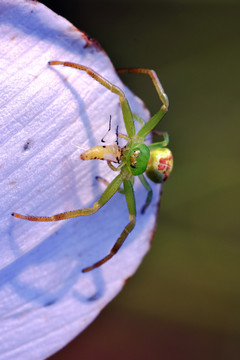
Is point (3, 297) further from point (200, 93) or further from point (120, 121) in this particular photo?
Result: point (200, 93)

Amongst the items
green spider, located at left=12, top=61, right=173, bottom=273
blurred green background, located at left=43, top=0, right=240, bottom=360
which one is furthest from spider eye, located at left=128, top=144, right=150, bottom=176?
blurred green background, located at left=43, top=0, right=240, bottom=360

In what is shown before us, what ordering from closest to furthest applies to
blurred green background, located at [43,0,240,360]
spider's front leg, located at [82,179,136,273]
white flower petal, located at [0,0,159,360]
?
white flower petal, located at [0,0,159,360]
spider's front leg, located at [82,179,136,273]
blurred green background, located at [43,0,240,360]

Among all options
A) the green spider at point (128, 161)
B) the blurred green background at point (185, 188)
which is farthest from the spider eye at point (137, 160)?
the blurred green background at point (185, 188)

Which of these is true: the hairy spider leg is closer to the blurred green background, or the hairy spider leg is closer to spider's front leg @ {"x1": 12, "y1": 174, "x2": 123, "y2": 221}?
spider's front leg @ {"x1": 12, "y1": 174, "x2": 123, "y2": 221}

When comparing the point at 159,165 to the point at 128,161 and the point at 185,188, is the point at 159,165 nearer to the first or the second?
the point at 128,161

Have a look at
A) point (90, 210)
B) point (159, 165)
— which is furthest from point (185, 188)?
point (90, 210)

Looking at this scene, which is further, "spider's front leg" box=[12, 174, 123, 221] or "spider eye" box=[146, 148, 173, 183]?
"spider eye" box=[146, 148, 173, 183]
